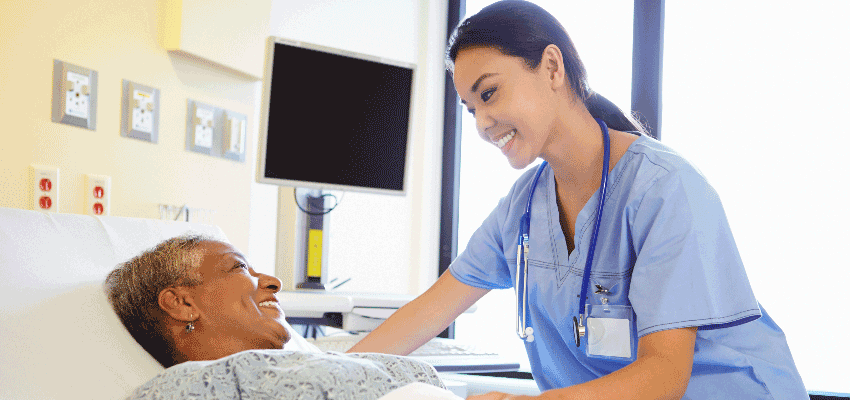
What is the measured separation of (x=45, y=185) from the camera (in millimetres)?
1541

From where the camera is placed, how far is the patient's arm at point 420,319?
1.37m

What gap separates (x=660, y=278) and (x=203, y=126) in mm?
1446

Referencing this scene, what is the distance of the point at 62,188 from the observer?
1.59 m

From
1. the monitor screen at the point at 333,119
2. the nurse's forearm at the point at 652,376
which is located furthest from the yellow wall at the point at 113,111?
the nurse's forearm at the point at 652,376

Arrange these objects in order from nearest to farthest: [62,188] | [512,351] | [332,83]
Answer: [62,188]
[332,83]
[512,351]

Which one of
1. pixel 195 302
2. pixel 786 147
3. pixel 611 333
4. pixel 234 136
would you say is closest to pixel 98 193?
pixel 234 136

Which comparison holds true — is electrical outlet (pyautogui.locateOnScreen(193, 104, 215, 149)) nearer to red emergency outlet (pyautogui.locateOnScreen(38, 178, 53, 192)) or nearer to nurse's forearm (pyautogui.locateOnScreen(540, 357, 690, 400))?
red emergency outlet (pyautogui.locateOnScreen(38, 178, 53, 192))

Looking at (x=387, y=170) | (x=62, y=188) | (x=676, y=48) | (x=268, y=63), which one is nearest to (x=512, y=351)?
(x=387, y=170)

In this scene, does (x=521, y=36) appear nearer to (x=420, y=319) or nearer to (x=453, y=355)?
(x=420, y=319)

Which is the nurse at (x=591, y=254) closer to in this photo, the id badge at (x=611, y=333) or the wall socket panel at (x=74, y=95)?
the id badge at (x=611, y=333)

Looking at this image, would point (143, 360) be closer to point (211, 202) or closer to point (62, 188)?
point (62, 188)

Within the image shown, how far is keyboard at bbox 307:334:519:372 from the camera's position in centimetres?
170

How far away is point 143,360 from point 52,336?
0.16 metres

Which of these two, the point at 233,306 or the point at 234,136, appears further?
the point at 234,136
